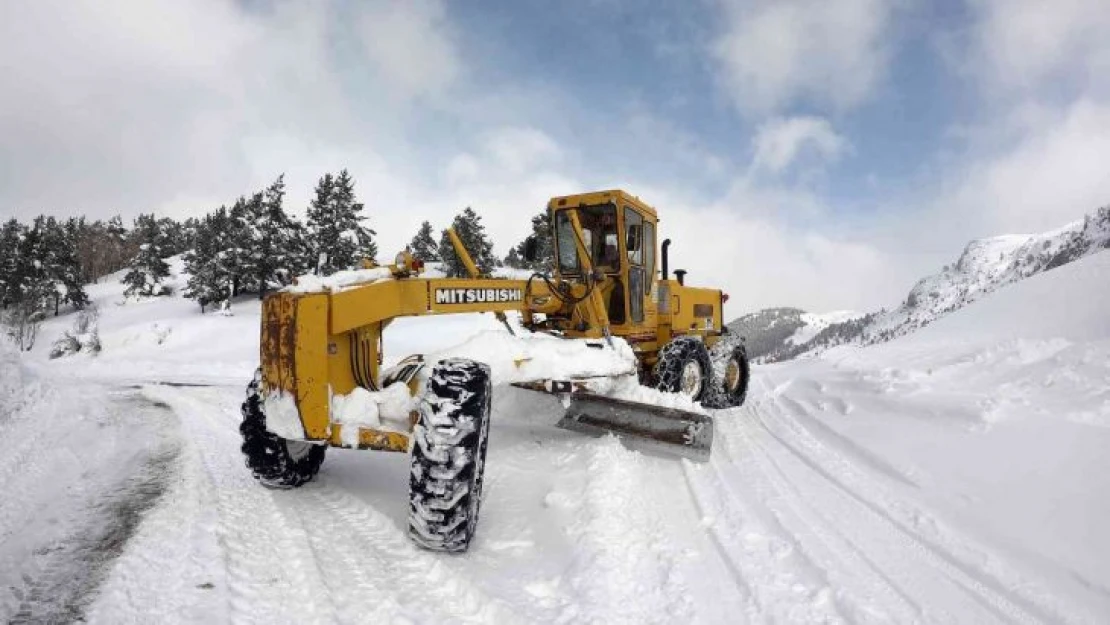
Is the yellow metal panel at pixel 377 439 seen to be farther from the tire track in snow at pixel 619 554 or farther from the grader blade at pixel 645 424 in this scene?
the grader blade at pixel 645 424

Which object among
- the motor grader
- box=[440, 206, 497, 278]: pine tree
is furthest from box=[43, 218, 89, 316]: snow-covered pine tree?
the motor grader

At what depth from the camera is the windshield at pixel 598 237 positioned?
8031mm

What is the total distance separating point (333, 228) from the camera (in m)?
43.2

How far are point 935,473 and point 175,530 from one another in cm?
602

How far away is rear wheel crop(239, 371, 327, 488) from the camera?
15.4 feet

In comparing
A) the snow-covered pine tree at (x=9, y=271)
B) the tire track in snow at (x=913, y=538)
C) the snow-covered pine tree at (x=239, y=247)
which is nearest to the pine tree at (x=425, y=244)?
the snow-covered pine tree at (x=239, y=247)

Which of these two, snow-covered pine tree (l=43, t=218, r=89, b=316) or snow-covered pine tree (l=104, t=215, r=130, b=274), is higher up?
snow-covered pine tree (l=104, t=215, r=130, b=274)

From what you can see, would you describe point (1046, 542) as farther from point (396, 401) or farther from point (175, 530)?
point (175, 530)

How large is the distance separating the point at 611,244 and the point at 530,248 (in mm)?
1114

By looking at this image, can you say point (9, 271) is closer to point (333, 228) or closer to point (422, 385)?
point (333, 228)

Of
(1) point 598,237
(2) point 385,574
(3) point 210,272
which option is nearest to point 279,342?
(2) point 385,574

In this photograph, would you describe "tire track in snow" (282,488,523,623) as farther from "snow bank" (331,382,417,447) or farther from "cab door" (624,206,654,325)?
"cab door" (624,206,654,325)

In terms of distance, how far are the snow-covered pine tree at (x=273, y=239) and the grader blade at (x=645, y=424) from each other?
40675mm

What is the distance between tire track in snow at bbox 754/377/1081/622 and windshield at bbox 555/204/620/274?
306 centimetres
